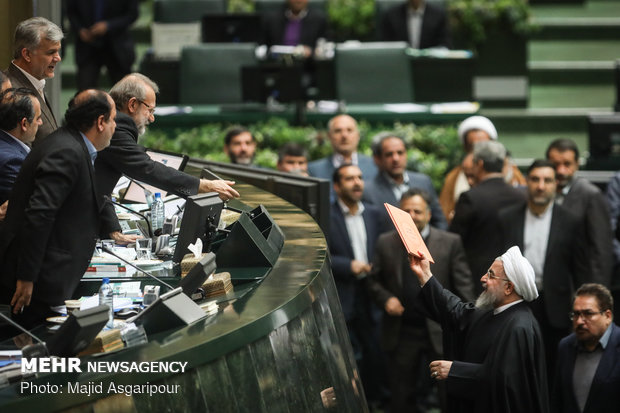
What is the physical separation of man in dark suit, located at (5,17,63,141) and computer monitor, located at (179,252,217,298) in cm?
154

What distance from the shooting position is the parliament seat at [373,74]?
35.3 ft

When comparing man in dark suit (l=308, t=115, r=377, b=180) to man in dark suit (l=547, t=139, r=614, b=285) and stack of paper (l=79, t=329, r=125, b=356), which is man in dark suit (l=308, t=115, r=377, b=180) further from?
stack of paper (l=79, t=329, r=125, b=356)

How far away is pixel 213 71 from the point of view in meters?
10.9

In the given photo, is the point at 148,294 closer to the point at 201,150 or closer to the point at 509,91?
the point at 201,150

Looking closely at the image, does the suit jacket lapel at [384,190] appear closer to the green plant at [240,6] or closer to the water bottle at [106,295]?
the water bottle at [106,295]

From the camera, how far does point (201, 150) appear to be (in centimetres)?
959

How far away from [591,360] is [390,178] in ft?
7.29

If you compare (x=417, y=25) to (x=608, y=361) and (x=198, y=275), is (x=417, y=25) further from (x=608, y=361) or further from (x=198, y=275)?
(x=198, y=275)

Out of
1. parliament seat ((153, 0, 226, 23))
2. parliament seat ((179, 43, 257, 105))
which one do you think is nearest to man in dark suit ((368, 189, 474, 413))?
parliament seat ((179, 43, 257, 105))

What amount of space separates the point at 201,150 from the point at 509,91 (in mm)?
4336

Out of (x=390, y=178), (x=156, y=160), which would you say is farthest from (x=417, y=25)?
(x=156, y=160)

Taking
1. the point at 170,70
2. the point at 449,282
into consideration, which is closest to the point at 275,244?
the point at 449,282

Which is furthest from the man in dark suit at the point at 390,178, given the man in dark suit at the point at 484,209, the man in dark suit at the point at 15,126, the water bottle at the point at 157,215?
the man in dark suit at the point at 15,126

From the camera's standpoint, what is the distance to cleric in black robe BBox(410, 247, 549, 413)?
15.4ft
